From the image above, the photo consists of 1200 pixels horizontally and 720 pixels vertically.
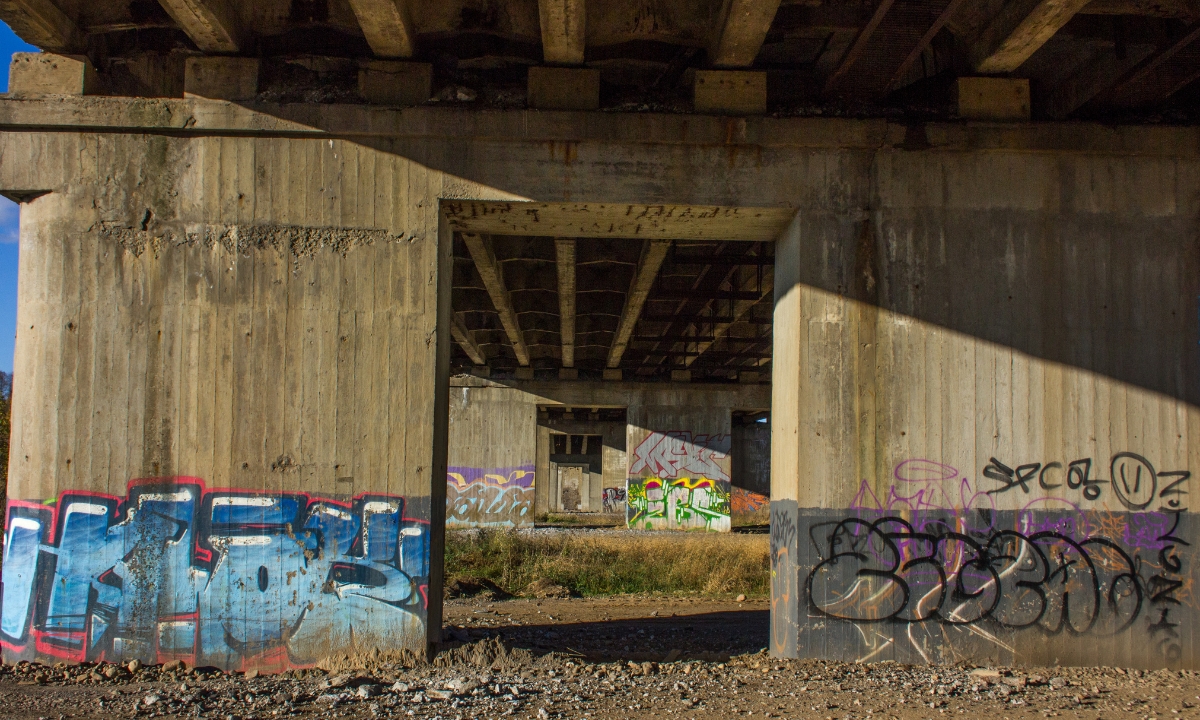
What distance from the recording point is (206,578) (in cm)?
673

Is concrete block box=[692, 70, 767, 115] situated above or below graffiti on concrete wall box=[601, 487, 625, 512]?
above

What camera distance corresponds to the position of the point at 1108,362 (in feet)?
23.7

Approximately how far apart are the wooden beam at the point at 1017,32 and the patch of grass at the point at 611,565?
962 cm

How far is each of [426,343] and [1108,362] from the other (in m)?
5.80

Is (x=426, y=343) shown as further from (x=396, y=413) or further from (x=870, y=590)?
(x=870, y=590)

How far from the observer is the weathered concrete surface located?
6871 mm

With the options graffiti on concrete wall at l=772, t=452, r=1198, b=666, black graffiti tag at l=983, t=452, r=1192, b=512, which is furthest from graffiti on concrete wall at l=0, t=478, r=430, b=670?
black graffiti tag at l=983, t=452, r=1192, b=512

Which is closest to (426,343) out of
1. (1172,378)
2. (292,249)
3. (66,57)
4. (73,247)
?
(292,249)

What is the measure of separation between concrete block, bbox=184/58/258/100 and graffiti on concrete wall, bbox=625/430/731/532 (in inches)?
852

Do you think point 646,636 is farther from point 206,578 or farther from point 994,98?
point 994,98

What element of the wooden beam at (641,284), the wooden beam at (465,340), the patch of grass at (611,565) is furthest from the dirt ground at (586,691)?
the wooden beam at (465,340)

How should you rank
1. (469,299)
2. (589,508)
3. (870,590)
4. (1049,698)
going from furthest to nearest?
(589,508), (469,299), (870,590), (1049,698)

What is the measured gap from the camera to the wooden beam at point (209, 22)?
6254mm

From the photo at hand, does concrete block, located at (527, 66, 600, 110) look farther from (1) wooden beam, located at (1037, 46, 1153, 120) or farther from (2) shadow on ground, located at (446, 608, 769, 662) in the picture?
(2) shadow on ground, located at (446, 608, 769, 662)
